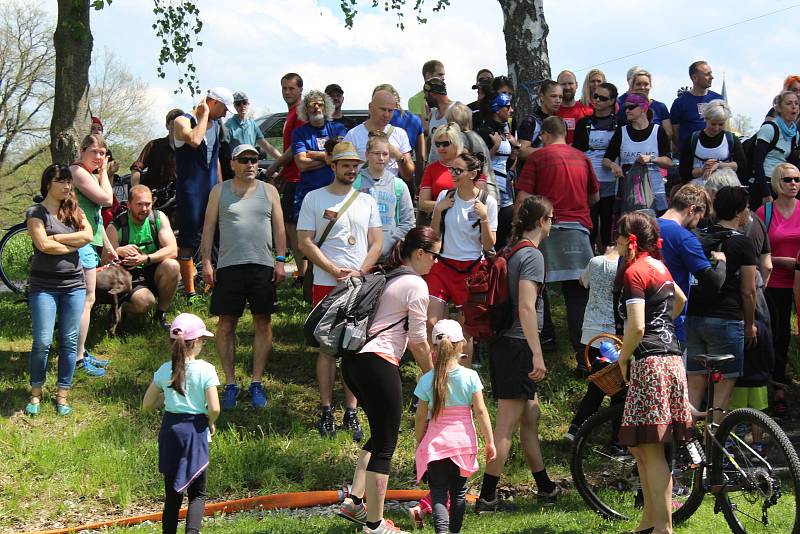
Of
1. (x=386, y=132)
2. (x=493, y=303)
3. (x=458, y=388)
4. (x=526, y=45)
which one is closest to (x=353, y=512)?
(x=458, y=388)

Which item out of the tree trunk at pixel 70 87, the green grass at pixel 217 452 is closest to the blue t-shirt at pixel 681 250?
the green grass at pixel 217 452

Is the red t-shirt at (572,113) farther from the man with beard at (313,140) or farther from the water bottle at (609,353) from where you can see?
the water bottle at (609,353)

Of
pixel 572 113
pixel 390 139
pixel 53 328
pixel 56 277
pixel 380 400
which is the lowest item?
pixel 380 400

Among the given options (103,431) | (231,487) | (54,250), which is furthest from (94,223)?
(231,487)

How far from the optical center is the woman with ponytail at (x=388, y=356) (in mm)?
5898

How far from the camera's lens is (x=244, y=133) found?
11.2 meters

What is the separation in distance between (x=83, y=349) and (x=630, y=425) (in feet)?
19.0

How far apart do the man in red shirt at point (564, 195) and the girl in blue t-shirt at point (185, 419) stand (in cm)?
399

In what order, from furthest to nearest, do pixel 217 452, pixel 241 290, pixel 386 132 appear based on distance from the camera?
pixel 386 132, pixel 241 290, pixel 217 452

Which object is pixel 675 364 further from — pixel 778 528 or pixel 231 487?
pixel 231 487

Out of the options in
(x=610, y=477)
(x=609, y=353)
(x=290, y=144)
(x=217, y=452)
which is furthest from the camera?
(x=290, y=144)

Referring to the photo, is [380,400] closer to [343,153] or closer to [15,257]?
[343,153]

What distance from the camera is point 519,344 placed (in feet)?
21.9

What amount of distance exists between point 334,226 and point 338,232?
0.06 meters
